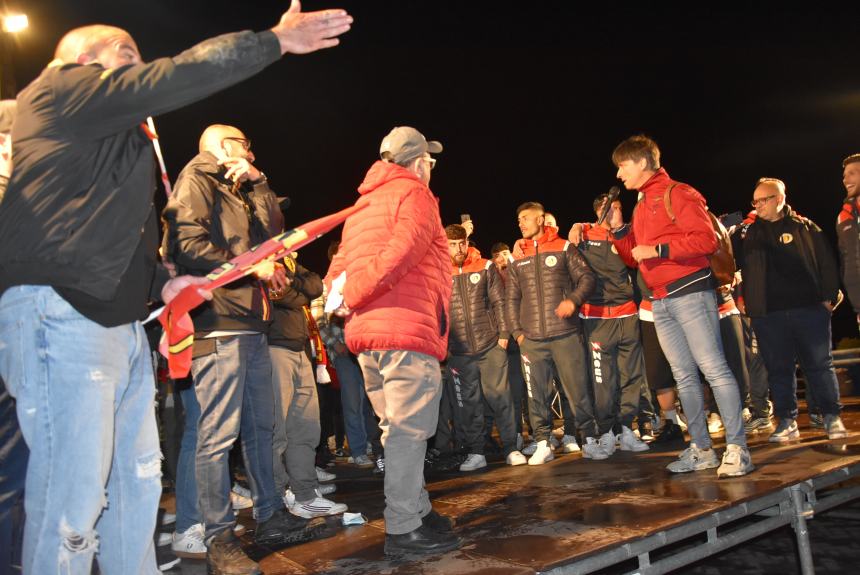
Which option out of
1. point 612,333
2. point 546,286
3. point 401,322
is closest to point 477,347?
point 546,286

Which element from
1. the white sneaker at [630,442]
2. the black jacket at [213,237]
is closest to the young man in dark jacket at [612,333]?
the white sneaker at [630,442]

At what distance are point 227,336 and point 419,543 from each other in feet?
4.47

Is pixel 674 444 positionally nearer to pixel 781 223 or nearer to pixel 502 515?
pixel 781 223

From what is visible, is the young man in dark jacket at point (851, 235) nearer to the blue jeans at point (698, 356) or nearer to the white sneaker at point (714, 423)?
the white sneaker at point (714, 423)

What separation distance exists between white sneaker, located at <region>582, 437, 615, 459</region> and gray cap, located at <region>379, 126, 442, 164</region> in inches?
124

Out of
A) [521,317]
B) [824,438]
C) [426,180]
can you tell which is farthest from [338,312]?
[824,438]

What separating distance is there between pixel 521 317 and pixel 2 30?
18.3ft

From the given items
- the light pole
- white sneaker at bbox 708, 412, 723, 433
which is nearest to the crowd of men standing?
white sneaker at bbox 708, 412, 723, 433

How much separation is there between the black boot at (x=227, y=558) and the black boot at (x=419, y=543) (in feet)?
1.95

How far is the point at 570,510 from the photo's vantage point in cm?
350

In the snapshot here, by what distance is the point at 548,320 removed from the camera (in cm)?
587

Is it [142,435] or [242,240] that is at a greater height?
[242,240]

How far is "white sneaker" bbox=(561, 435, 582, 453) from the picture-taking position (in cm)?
605

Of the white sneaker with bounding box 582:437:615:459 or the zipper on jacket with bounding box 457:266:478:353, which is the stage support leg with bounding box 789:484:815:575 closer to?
the white sneaker with bounding box 582:437:615:459
